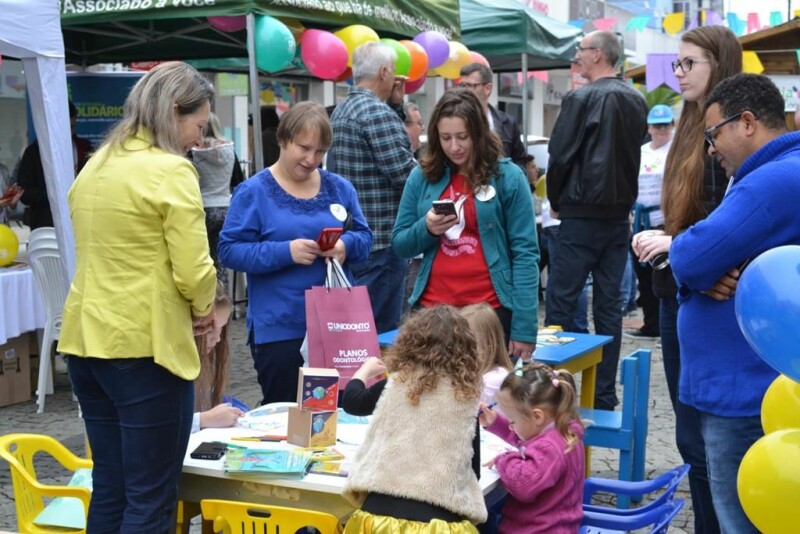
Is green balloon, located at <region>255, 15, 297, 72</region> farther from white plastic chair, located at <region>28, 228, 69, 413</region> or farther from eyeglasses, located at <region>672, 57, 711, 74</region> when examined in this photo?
eyeglasses, located at <region>672, 57, 711, 74</region>

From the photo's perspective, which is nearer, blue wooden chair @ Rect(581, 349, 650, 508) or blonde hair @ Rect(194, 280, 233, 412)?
blonde hair @ Rect(194, 280, 233, 412)

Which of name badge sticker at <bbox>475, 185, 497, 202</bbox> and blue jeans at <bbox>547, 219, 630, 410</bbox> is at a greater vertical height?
name badge sticker at <bbox>475, 185, 497, 202</bbox>

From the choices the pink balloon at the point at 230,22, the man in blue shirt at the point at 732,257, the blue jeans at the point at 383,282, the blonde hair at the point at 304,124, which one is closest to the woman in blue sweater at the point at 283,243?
the blonde hair at the point at 304,124

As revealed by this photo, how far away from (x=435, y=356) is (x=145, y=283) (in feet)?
2.83

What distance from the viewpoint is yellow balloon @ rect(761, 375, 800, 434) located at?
7.47 ft

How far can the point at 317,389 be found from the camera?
11.0ft

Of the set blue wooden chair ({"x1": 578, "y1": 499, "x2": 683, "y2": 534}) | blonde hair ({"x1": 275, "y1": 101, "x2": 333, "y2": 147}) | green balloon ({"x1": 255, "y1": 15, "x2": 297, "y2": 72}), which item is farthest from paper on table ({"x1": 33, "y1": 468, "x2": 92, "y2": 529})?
green balloon ({"x1": 255, "y1": 15, "x2": 297, "y2": 72})

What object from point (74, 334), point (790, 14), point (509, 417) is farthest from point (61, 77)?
point (790, 14)

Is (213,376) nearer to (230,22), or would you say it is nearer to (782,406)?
(782,406)

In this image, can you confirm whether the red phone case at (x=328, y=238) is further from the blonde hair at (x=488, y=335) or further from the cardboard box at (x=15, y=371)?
the cardboard box at (x=15, y=371)

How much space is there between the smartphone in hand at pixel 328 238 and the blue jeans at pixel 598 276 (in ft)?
7.70

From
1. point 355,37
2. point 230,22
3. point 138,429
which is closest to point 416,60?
point 355,37

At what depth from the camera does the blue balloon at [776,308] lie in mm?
2031

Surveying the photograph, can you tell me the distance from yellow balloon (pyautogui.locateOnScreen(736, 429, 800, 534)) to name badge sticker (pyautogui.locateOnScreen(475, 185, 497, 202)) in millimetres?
2114
